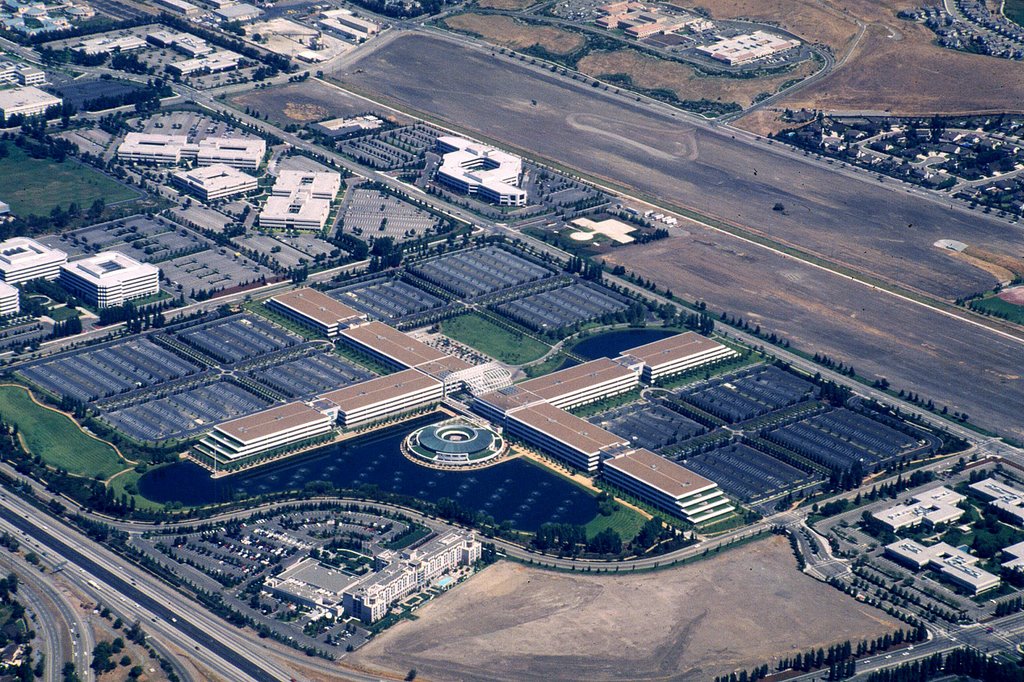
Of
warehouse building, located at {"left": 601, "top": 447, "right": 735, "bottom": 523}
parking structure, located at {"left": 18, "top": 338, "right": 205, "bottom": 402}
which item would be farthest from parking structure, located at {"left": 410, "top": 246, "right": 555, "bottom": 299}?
warehouse building, located at {"left": 601, "top": 447, "right": 735, "bottom": 523}

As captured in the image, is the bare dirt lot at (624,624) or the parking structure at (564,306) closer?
the bare dirt lot at (624,624)

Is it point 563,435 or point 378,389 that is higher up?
point 563,435

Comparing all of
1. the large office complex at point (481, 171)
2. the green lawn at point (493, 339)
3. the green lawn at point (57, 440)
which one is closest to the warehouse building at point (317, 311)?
the green lawn at point (493, 339)

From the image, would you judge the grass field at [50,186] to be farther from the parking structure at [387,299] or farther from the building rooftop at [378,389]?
the building rooftop at [378,389]

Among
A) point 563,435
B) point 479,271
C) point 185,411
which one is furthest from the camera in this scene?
point 479,271

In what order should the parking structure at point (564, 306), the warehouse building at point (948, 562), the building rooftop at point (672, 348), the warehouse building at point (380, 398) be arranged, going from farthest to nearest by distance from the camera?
the parking structure at point (564, 306) → the building rooftop at point (672, 348) → the warehouse building at point (380, 398) → the warehouse building at point (948, 562)

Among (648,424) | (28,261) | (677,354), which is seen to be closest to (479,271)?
(677,354)

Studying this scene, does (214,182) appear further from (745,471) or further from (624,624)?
(624,624)
